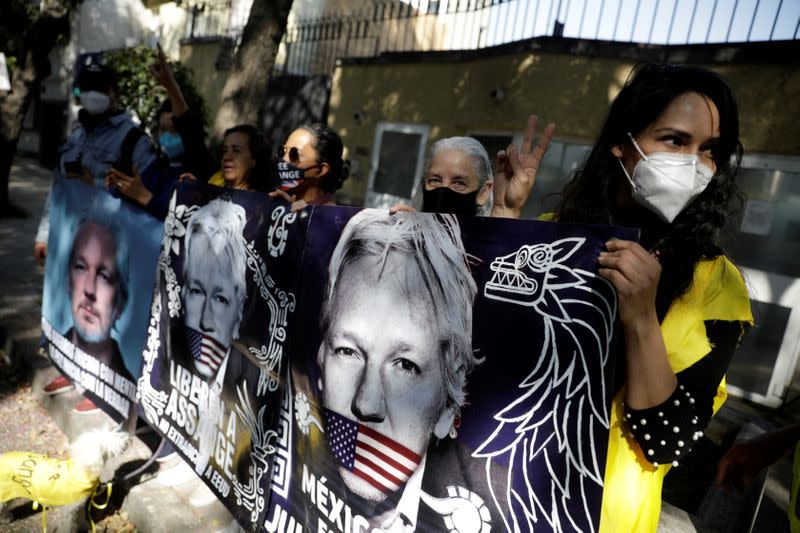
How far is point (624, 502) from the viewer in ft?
4.40

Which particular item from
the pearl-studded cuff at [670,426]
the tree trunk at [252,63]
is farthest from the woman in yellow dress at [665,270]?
the tree trunk at [252,63]

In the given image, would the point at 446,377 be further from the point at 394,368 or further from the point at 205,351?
the point at 205,351

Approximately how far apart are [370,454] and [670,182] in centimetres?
117

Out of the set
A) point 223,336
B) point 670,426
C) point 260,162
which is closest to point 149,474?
point 223,336

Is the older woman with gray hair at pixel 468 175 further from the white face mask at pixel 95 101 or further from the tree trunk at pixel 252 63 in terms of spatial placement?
the tree trunk at pixel 252 63

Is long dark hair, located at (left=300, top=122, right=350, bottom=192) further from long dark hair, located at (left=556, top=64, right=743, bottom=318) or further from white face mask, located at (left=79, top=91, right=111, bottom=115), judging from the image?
long dark hair, located at (left=556, top=64, right=743, bottom=318)

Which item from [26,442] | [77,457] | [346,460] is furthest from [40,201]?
[346,460]

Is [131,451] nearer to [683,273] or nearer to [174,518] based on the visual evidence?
[174,518]

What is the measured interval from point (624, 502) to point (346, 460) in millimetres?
838

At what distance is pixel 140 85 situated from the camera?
9422mm

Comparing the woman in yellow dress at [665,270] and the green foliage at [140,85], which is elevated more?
the green foliage at [140,85]

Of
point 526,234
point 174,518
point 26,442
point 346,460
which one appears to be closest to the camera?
point 526,234

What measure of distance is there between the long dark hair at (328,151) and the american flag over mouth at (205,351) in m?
1.04

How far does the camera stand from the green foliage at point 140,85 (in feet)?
30.8
